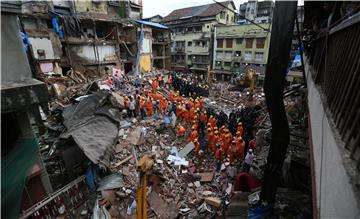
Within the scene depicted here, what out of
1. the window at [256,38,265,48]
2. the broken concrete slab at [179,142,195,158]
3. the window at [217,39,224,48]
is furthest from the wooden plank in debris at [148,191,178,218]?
the window at [217,39,224,48]

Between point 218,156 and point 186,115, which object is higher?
point 186,115

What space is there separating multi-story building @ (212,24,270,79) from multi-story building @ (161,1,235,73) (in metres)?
1.81

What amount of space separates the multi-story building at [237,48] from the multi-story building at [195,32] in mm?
1812

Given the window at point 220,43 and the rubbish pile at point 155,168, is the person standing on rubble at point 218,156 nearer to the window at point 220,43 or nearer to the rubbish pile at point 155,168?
A: the rubbish pile at point 155,168

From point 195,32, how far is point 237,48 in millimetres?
8309

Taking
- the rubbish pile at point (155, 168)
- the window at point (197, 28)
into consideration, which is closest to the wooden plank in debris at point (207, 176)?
the rubbish pile at point (155, 168)

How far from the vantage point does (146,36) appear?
26.5 m

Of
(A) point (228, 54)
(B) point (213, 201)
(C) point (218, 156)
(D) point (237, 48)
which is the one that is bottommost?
(B) point (213, 201)

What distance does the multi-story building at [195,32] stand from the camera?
3375cm

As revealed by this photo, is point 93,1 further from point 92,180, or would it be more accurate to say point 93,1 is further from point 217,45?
point 92,180

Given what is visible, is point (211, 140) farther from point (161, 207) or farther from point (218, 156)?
point (161, 207)

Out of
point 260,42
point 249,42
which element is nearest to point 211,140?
point 260,42

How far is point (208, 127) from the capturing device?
10453mm

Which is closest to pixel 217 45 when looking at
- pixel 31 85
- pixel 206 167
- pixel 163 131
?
pixel 163 131
